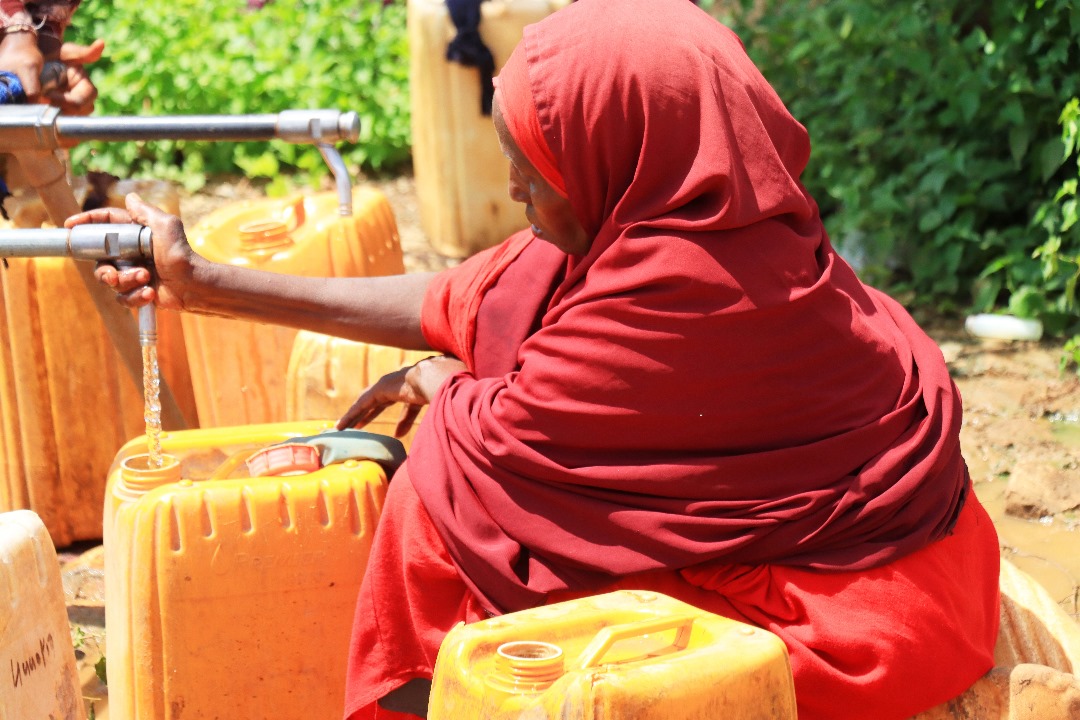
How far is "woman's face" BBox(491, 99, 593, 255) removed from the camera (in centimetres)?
216

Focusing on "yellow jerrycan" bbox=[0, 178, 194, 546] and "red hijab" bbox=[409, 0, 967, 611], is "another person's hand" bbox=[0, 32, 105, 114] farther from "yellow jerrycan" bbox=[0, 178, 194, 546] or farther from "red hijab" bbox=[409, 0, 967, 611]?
"red hijab" bbox=[409, 0, 967, 611]

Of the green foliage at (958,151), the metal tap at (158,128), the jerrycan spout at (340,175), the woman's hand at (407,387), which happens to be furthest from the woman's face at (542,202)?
the green foliage at (958,151)

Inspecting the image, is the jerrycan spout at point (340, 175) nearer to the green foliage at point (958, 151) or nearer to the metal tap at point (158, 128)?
the metal tap at point (158, 128)

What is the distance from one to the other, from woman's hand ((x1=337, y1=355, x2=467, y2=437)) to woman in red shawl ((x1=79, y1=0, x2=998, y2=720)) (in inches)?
12.7

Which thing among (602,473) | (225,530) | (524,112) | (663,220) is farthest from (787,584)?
(225,530)

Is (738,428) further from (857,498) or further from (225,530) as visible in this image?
(225,530)

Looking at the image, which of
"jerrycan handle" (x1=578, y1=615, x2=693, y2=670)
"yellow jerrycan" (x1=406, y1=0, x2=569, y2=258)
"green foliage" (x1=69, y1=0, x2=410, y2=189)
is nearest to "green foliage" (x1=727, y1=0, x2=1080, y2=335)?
"yellow jerrycan" (x1=406, y1=0, x2=569, y2=258)

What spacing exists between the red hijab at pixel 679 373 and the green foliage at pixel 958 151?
3.04m

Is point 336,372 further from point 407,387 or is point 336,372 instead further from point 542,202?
point 542,202

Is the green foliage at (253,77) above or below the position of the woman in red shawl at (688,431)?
below

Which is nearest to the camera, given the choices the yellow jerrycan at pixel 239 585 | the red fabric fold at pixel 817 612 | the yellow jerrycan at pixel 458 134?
the red fabric fold at pixel 817 612

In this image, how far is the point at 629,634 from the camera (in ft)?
5.75

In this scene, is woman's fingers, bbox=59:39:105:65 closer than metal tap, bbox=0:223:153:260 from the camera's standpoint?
No

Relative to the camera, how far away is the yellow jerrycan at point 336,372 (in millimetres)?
3176
